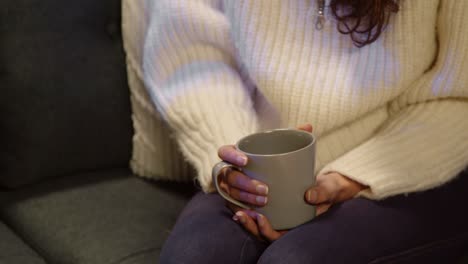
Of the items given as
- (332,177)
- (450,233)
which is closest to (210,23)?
(332,177)

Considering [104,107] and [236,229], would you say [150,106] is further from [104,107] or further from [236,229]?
[236,229]

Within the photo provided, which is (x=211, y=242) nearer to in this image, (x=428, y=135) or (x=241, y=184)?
(x=241, y=184)

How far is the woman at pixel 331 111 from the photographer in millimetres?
875

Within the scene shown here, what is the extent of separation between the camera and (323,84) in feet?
3.43

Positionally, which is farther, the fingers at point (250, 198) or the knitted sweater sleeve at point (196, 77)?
the knitted sweater sleeve at point (196, 77)

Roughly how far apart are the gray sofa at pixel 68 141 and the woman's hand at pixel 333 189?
1.07 ft

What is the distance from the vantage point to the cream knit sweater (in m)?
0.97

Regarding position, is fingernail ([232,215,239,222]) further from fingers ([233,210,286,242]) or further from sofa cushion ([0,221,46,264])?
sofa cushion ([0,221,46,264])

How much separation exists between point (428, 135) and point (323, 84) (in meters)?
0.19

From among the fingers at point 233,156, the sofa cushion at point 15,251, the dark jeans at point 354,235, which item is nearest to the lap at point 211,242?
the dark jeans at point 354,235

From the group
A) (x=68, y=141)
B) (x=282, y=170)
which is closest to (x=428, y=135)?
(x=282, y=170)

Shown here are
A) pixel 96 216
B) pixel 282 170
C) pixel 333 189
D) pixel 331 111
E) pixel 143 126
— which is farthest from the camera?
pixel 143 126

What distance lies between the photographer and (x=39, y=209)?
1.18 meters

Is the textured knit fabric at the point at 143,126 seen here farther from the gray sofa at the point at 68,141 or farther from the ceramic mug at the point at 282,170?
the ceramic mug at the point at 282,170
